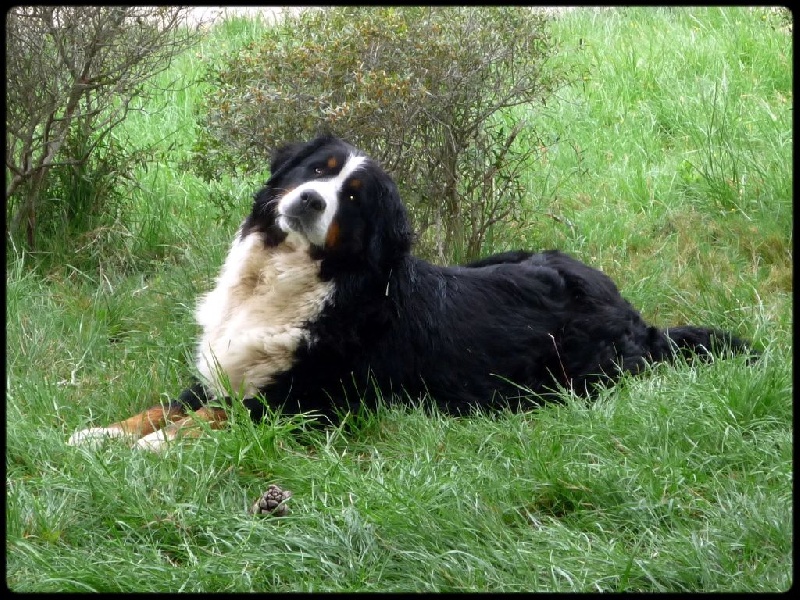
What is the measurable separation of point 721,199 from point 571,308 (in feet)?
7.49

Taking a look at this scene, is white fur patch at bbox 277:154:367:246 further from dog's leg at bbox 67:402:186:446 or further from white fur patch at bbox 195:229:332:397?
dog's leg at bbox 67:402:186:446

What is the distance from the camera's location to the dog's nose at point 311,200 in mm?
4578

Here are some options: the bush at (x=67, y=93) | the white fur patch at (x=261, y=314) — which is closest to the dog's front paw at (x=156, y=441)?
the white fur patch at (x=261, y=314)

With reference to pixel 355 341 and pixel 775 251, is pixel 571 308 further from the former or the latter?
pixel 775 251

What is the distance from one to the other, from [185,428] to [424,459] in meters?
1.04

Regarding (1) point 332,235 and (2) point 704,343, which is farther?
(2) point 704,343

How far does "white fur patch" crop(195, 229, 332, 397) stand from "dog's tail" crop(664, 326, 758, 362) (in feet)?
6.25

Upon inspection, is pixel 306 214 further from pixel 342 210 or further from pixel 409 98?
pixel 409 98

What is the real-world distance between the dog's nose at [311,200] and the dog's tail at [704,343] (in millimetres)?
1955

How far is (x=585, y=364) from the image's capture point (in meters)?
5.18

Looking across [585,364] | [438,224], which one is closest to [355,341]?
[585,364]

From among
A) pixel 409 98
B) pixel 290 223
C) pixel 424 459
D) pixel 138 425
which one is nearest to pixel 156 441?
pixel 138 425

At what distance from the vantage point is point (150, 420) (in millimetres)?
4523

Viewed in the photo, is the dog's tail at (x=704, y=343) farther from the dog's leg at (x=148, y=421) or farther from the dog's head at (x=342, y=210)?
the dog's leg at (x=148, y=421)
